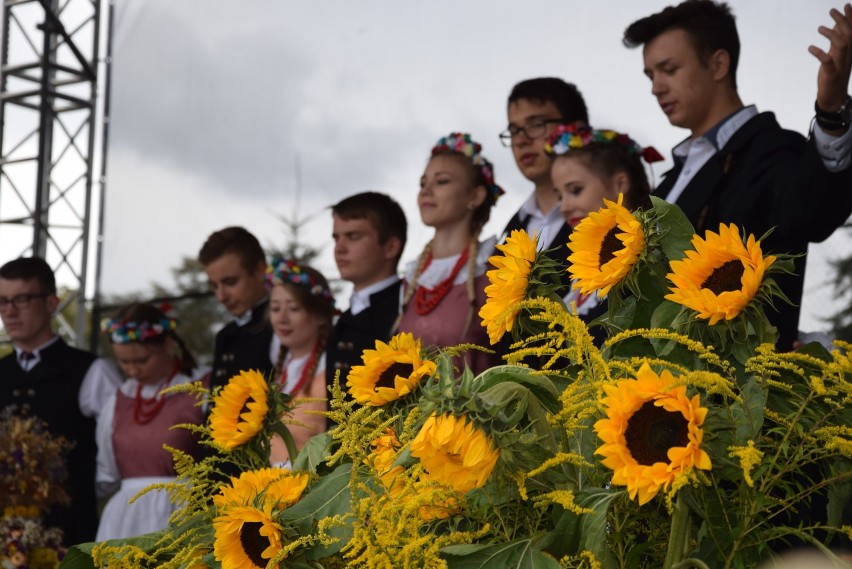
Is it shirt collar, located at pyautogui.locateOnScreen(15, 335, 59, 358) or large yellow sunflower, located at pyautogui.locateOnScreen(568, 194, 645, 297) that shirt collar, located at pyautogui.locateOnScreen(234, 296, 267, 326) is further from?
large yellow sunflower, located at pyautogui.locateOnScreen(568, 194, 645, 297)

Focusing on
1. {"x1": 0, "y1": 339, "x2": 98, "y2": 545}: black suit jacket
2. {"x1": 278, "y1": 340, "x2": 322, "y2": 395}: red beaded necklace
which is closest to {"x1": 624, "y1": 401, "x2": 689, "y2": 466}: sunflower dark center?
{"x1": 278, "y1": 340, "x2": 322, "y2": 395}: red beaded necklace

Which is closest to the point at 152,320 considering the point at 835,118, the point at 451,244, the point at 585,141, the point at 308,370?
the point at 308,370

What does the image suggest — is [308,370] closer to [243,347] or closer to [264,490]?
[243,347]

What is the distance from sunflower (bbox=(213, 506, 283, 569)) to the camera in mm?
757

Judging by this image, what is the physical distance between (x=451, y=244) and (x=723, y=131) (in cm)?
95

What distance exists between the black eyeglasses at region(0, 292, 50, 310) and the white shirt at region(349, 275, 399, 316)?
5.69 ft

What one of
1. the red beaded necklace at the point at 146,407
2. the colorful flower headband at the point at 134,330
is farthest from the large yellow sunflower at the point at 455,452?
the colorful flower headband at the point at 134,330

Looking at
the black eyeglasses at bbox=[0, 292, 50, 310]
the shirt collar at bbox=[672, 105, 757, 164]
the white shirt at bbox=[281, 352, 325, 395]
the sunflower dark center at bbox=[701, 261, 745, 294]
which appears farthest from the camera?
the black eyeglasses at bbox=[0, 292, 50, 310]

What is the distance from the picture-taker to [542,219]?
9.11 feet

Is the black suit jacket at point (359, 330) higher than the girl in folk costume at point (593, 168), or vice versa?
the girl in folk costume at point (593, 168)

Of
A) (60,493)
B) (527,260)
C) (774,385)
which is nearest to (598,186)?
(60,493)

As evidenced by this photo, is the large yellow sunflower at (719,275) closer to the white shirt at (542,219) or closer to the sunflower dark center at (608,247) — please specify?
the sunflower dark center at (608,247)

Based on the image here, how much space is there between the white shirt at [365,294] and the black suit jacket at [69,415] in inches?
60.6

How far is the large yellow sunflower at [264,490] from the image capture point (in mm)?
790
